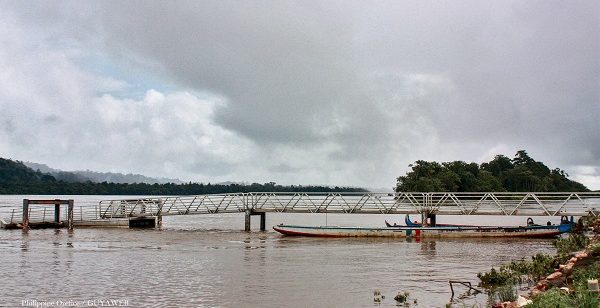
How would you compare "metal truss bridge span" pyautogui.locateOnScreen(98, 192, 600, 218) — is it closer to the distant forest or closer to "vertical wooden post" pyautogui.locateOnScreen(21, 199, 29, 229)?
"vertical wooden post" pyautogui.locateOnScreen(21, 199, 29, 229)

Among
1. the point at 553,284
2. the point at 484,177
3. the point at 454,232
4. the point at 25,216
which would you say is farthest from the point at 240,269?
the point at 484,177

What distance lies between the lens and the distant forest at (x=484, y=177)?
120 meters

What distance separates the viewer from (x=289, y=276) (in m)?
24.0

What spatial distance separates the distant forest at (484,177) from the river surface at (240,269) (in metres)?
79.6

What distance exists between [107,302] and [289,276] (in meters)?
7.95

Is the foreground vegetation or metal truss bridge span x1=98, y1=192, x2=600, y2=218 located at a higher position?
metal truss bridge span x1=98, y1=192, x2=600, y2=218

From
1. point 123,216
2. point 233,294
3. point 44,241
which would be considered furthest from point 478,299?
point 123,216

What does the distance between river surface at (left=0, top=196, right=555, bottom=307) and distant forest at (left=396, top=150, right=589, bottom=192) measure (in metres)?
79.6

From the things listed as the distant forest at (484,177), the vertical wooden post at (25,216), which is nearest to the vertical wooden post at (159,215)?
the vertical wooden post at (25,216)

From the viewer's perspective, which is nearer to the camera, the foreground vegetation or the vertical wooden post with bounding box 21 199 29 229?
the foreground vegetation

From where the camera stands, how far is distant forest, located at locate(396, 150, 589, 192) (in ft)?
392

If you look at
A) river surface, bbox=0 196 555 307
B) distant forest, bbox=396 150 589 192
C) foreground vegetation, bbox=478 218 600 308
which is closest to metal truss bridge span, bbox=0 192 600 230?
river surface, bbox=0 196 555 307

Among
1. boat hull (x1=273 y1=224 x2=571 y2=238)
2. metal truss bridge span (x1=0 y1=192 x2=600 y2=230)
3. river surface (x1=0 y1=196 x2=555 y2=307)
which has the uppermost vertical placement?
metal truss bridge span (x1=0 y1=192 x2=600 y2=230)

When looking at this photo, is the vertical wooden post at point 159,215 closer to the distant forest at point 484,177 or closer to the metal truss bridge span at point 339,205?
the metal truss bridge span at point 339,205
